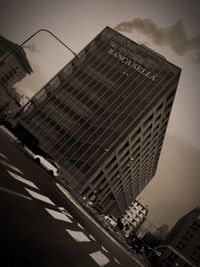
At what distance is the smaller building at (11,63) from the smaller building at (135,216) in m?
90.4

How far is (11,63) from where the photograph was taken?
101 metres

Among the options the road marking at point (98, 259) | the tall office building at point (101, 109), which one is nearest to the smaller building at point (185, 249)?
the tall office building at point (101, 109)

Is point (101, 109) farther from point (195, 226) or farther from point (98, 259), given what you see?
point (195, 226)

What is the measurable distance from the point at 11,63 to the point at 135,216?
4022 inches

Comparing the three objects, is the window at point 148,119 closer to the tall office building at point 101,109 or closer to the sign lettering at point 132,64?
the tall office building at point 101,109

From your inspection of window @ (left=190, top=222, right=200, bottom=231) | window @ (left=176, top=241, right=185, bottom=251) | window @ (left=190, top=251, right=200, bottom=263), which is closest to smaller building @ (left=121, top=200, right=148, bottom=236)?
window @ (left=190, top=222, right=200, bottom=231)

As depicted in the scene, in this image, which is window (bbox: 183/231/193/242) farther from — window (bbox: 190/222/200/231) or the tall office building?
the tall office building

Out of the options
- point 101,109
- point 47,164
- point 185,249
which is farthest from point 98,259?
point 185,249

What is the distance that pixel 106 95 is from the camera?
5188 cm

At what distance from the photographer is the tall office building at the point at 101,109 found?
46.1 m

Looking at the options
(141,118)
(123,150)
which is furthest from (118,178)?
(141,118)

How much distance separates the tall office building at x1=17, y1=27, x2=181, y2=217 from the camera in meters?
46.1

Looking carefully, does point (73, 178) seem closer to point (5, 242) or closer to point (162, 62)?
point (162, 62)

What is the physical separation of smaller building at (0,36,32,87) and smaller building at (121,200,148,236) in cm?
9039
